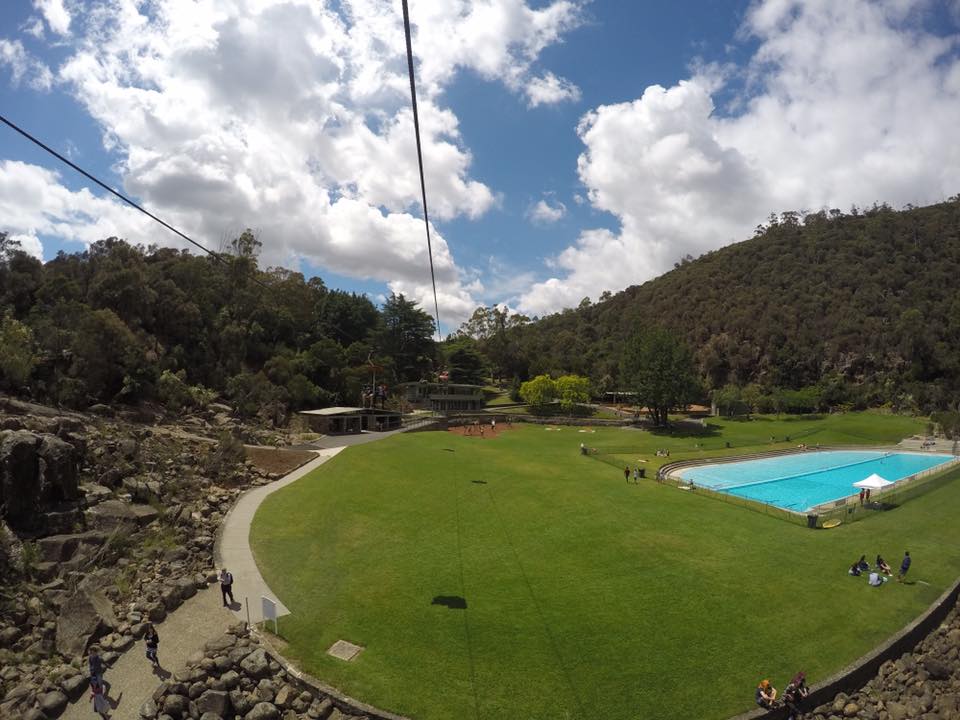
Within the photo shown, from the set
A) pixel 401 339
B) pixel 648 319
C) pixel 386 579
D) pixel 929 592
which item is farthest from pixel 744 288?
pixel 386 579

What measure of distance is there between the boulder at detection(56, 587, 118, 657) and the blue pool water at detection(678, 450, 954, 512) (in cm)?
3278

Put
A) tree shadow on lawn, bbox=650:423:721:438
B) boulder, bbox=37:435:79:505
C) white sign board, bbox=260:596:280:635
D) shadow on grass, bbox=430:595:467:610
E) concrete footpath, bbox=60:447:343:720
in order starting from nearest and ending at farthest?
concrete footpath, bbox=60:447:343:720
white sign board, bbox=260:596:280:635
shadow on grass, bbox=430:595:467:610
boulder, bbox=37:435:79:505
tree shadow on lawn, bbox=650:423:721:438

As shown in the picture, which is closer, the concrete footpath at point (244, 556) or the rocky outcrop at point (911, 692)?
the rocky outcrop at point (911, 692)

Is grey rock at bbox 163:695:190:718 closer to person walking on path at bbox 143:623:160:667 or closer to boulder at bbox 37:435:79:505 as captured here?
person walking on path at bbox 143:623:160:667

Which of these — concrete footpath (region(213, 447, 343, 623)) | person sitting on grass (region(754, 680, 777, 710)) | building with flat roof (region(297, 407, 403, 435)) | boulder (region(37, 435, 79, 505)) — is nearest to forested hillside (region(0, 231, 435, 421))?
building with flat roof (region(297, 407, 403, 435))

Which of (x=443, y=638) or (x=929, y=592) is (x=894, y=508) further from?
(x=443, y=638)

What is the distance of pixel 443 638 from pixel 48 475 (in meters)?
17.4

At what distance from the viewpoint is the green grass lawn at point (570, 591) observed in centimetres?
1233

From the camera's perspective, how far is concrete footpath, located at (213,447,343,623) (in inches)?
610

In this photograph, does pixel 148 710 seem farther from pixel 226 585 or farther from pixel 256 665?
pixel 226 585

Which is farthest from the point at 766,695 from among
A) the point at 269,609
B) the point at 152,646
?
the point at 152,646

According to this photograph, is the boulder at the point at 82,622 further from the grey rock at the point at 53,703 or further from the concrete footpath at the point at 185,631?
the grey rock at the point at 53,703

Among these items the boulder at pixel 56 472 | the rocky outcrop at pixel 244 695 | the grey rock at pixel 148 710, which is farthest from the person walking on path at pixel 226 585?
the boulder at pixel 56 472

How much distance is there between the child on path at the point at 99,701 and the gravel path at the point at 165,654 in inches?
5.8
